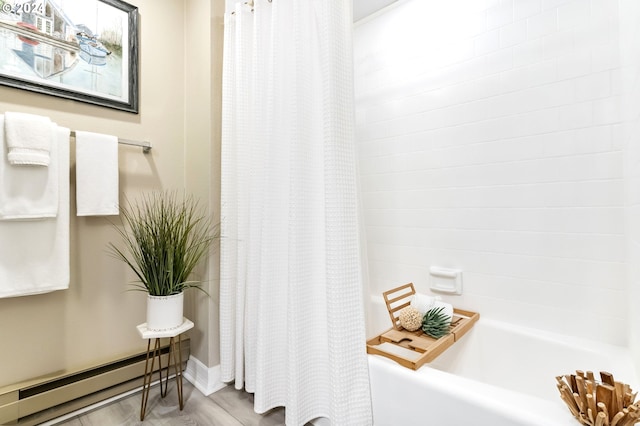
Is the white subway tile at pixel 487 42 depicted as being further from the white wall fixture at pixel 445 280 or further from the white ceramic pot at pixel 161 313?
the white ceramic pot at pixel 161 313

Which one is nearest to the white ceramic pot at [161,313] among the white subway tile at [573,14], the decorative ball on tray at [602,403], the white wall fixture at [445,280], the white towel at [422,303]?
the white towel at [422,303]

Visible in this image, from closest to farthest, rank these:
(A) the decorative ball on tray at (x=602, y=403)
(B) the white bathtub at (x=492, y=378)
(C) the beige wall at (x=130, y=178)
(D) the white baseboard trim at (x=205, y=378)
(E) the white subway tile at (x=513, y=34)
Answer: (A) the decorative ball on tray at (x=602, y=403) → (B) the white bathtub at (x=492, y=378) → (C) the beige wall at (x=130, y=178) → (E) the white subway tile at (x=513, y=34) → (D) the white baseboard trim at (x=205, y=378)

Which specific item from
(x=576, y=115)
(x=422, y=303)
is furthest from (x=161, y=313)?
(x=576, y=115)

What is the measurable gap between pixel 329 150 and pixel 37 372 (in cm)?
171

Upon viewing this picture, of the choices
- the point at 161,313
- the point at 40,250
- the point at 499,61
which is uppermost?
the point at 499,61

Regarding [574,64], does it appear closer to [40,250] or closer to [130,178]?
[130,178]

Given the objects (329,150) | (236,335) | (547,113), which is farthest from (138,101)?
(547,113)

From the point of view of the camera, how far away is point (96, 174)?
4.93 feet

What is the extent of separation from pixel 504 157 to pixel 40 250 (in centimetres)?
229

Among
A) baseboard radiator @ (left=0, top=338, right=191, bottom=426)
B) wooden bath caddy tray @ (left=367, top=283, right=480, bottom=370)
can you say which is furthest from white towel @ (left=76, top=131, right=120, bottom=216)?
wooden bath caddy tray @ (left=367, top=283, right=480, bottom=370)

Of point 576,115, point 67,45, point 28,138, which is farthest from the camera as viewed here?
point 67,45

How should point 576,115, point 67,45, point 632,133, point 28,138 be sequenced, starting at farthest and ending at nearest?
point 67,45
point 576,115
point 28,138
point 632,133

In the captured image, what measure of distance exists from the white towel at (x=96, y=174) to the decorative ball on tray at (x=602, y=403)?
1990 mm

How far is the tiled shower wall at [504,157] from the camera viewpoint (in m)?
1.34
